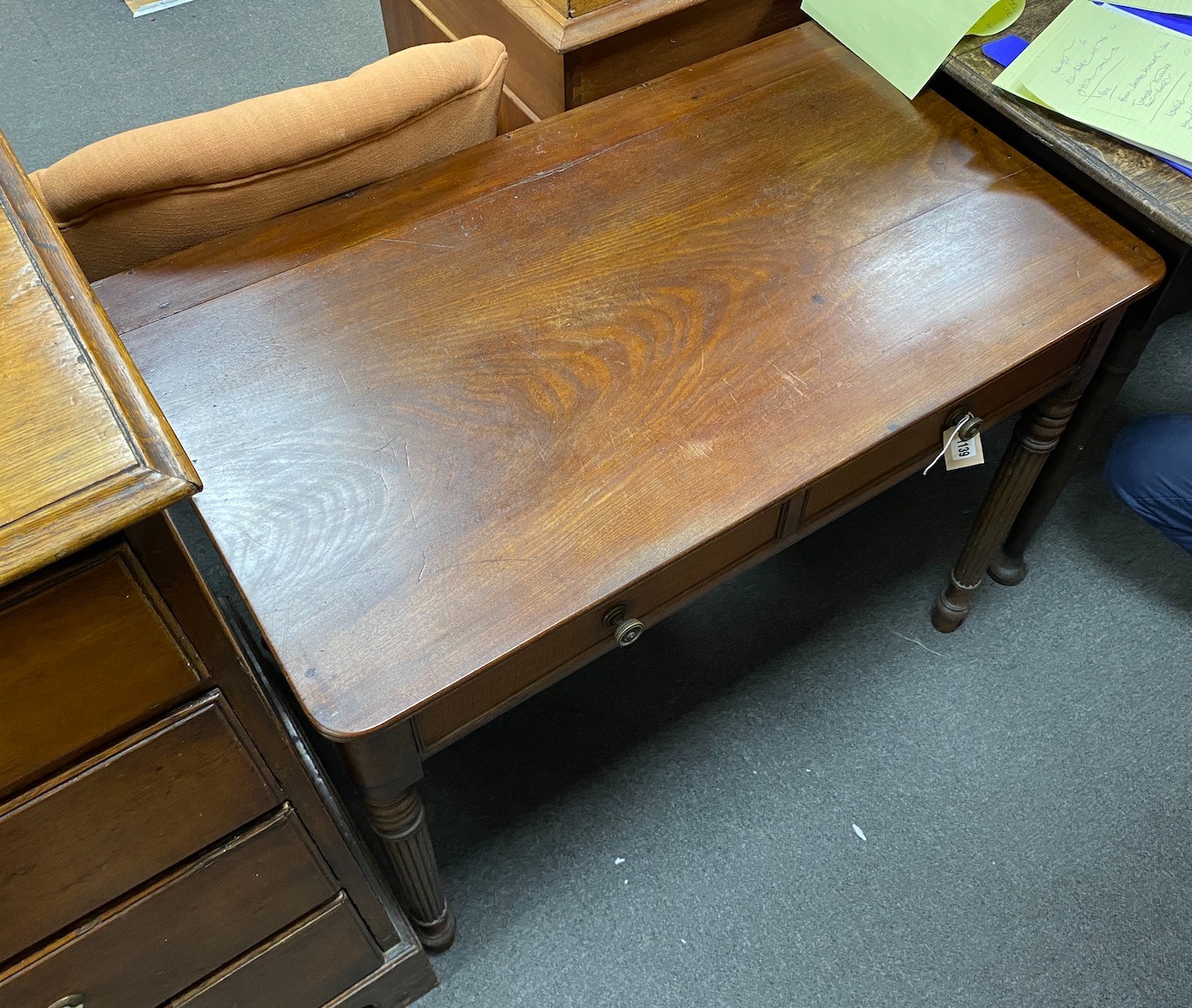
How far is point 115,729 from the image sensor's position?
1.92 ft

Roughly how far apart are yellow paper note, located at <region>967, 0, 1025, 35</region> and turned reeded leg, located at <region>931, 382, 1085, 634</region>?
1.33 ft

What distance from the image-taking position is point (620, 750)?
130cm

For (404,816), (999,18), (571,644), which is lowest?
(404,816)

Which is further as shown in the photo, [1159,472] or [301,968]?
[1159,472]

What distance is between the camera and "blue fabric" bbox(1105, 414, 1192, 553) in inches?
49.6

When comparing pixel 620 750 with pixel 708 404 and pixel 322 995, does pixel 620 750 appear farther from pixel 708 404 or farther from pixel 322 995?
pixel 708 404

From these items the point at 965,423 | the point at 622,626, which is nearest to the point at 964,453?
the point at 965,423

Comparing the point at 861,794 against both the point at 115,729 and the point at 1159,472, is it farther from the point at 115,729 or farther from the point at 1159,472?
the point at 115,729

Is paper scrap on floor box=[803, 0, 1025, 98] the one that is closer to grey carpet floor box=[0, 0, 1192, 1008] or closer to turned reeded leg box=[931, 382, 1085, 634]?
turned reeded leg box=[931, 382, 1085, 634]

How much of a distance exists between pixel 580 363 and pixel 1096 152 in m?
0.57

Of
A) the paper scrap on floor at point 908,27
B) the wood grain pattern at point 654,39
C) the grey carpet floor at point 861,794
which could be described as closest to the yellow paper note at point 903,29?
the paper scrap on floor at point 908,27

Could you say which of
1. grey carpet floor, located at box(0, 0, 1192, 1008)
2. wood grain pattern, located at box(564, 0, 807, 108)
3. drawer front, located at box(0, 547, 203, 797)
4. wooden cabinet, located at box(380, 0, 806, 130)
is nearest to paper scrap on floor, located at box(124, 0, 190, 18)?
wooden cabinet, located at box(380, 0, 806, 130)

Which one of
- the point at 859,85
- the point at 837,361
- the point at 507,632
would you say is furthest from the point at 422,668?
the point at 859,85

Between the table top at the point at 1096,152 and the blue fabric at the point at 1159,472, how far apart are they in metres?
0.42
